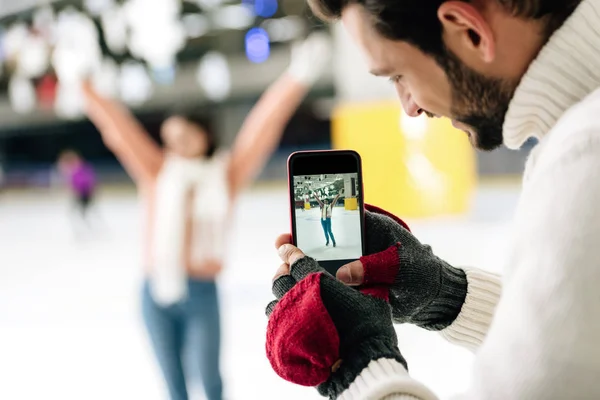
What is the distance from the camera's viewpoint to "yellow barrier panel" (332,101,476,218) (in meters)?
6.05

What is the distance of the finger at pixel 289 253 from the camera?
2.45ft

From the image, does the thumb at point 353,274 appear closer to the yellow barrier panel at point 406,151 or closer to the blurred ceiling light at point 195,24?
the yellow barrier panel at point 406,151

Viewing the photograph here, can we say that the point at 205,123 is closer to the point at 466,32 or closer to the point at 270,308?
the point at 270,308

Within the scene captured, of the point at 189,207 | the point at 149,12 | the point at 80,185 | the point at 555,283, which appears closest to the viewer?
the point at 555,283

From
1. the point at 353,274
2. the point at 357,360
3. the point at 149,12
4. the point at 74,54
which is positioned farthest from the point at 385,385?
the point at 149,12

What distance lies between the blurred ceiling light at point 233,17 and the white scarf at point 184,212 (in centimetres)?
1003

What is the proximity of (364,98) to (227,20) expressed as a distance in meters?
7.26

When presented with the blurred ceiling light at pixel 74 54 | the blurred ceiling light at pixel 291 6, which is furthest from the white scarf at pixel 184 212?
the blurred ceiling light at pixel 291 6

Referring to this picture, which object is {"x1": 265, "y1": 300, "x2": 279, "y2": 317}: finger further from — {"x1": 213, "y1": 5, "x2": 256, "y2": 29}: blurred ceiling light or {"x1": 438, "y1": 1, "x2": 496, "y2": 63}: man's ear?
{"x1": 213, "y1": 5, "x2": 256, "y2": 29}: blurred ceiling light

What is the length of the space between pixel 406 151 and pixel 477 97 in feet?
18.5

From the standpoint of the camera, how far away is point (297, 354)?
0.66 meters

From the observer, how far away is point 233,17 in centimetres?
1277

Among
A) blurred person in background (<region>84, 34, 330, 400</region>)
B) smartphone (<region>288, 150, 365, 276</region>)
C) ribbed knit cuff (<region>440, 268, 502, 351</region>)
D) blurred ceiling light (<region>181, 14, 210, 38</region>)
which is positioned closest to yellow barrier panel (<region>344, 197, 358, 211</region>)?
smartphone (<region>288, 150, 365, 276</region>)

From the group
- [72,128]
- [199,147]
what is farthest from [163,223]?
[72,128]
